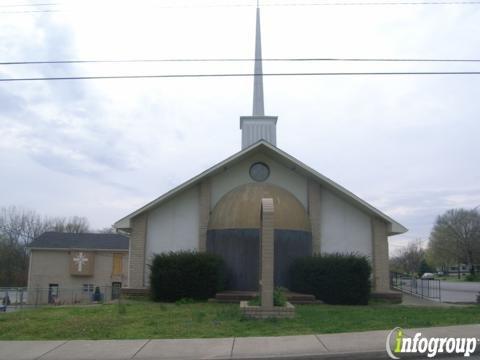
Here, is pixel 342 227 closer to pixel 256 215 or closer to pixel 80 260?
pixel 256 215

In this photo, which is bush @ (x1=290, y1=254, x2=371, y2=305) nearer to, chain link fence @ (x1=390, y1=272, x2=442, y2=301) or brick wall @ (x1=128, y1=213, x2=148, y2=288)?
brick wall @ (x1=128, y1=213, x2=148, y2=288)

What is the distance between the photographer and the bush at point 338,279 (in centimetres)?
1969

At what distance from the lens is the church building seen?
22641 millimetres

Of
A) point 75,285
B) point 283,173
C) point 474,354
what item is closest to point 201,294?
point 283,173

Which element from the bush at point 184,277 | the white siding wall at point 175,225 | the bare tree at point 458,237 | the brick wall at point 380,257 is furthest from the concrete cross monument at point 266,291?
the bare tree at point 458,237

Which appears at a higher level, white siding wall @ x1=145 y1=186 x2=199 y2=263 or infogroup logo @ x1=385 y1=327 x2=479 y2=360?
white siding wall @ x1=145 y1=186 x2=199 y2=263

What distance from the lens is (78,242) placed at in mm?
50625

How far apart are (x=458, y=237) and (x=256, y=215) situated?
6568 centimetres

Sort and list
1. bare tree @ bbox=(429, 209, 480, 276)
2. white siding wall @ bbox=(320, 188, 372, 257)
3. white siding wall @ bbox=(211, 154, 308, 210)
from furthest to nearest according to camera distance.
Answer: bare tree @ bbox=(429, 209, 480, 276)
white siding wall @ bbox=(211, 154, 308, 210)
white siding wall @ bbox=(320, 188, 372, 257)

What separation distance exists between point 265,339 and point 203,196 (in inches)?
542

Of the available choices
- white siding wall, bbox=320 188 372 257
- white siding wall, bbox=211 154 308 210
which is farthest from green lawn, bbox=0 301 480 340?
white siding wall, bbox=211 154 308 210

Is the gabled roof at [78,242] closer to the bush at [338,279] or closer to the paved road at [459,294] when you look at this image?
the paved road at [459,294]

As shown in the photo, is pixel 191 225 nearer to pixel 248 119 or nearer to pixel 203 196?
pixel 203 196

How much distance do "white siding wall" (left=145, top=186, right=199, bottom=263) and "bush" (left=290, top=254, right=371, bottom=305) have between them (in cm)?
581
